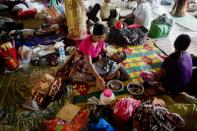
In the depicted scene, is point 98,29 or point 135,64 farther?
point 135,64

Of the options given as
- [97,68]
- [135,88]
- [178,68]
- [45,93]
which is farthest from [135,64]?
A: [45,93]

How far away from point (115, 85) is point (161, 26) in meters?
2.00

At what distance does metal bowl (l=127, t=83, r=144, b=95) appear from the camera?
9.77 ft

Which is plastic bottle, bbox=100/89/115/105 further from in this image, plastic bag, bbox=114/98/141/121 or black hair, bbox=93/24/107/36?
black hair, bbox=93/24/107/36

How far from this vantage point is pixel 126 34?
4.20 metres

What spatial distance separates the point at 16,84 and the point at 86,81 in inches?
41.2

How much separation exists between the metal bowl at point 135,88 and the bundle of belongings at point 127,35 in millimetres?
1311

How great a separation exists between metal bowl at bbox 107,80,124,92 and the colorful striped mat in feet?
0.20

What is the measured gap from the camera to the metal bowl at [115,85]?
3.04 meters

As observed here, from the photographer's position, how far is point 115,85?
310 centimetres

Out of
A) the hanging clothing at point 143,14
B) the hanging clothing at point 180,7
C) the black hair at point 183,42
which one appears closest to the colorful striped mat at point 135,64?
the hanging clothing at point 143,14

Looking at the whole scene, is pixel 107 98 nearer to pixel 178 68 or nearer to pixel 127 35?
pixel 178 68

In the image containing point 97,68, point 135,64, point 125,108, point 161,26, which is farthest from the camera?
point 161,26

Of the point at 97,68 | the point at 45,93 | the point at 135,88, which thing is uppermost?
the point at 97,68
